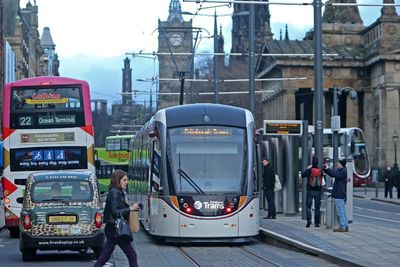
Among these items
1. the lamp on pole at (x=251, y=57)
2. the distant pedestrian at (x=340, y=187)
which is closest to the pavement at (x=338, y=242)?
the distant pedestrian at (x=340, y=187)

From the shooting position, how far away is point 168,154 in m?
25.5

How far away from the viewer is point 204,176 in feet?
82.8

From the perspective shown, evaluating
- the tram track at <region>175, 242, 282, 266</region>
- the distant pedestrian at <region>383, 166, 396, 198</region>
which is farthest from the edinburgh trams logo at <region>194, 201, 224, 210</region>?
the distant pedestrian at <region>383, 166, 396, 198</region>

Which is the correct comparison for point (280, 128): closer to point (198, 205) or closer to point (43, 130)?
point (43, 130)

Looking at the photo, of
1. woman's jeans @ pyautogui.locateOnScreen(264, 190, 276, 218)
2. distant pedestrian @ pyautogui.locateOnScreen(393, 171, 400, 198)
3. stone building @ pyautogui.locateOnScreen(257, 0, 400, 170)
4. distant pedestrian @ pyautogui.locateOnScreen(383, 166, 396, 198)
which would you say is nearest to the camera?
woman's jeans @ pyautogui.locateOnScreen(264, 190, 276, 218)

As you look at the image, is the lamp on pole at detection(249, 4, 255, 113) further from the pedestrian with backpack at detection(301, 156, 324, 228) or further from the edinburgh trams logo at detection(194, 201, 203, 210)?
the edinburgh trams logo at detection(194, 201, 203, 210)

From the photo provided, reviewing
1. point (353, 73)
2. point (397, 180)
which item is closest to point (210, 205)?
point (397, 180)

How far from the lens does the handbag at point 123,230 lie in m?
15.4

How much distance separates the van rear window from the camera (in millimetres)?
21094

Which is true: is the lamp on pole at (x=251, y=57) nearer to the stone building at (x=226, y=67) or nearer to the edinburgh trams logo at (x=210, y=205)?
the edinburgh trams logo at (x=210, y=205)

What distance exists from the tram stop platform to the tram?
116 cm

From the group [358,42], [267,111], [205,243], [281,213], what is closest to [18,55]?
[267,111]

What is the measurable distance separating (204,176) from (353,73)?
3181 inches

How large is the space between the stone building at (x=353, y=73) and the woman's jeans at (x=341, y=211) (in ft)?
228
